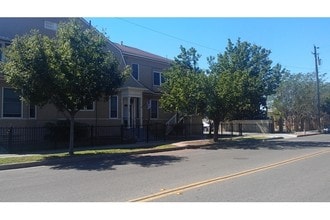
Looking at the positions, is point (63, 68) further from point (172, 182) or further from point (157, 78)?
point (157, 78)

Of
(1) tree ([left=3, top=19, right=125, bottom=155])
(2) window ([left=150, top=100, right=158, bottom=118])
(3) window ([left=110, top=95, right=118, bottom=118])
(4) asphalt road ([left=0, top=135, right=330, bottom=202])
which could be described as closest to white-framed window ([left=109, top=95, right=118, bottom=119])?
(3) window ([left=110, top=95, right=118, bottom=118])

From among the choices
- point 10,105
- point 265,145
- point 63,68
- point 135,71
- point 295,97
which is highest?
point 135,71

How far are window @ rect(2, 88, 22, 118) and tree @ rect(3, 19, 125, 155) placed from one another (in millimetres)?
5647

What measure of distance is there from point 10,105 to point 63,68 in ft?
24.9

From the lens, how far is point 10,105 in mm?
22344

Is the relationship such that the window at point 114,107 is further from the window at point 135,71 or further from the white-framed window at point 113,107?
the window at point 135,71

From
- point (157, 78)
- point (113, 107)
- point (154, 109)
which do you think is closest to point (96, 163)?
point (113, 107)

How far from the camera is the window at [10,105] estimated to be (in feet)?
72.3

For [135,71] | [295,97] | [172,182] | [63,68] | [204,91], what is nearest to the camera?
[172,182]

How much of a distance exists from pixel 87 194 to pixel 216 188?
Answer: 292cm

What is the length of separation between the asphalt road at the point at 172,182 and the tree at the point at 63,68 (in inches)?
142

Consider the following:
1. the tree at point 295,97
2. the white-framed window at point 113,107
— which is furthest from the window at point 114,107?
the tree at point 295,97

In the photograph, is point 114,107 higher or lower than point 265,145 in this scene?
higher
